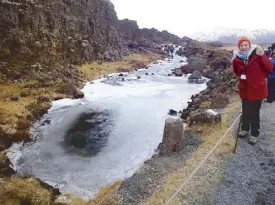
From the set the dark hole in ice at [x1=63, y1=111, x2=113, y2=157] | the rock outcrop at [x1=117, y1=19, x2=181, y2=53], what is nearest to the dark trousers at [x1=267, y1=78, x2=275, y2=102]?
the dark hole in ice at [x1=63, y1=111, x2=113, y2=157]

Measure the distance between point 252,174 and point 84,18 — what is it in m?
50.2

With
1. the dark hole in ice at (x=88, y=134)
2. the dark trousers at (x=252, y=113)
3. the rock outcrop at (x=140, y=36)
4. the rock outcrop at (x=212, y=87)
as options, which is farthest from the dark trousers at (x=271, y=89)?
the rock outcrop at (x=140, y=36)

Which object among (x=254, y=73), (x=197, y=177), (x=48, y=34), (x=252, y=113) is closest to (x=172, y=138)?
(x=197, y=177)

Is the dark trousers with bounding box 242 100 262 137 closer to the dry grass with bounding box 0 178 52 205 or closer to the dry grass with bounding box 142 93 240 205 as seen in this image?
the dry grass with bounding box 142 93 240 205

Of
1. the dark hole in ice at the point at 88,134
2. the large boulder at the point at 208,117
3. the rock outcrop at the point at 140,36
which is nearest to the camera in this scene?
the large boulder at the point at 208,117

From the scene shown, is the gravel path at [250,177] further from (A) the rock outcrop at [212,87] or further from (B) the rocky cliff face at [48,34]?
(B) the rocky cliff face at [48,34]

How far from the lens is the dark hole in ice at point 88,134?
54.1 feet

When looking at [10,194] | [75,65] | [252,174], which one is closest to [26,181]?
[10,194]

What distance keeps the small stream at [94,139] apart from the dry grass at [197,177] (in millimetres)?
3101

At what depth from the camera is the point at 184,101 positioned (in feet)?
92.8

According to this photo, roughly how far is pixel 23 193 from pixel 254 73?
8841 mm

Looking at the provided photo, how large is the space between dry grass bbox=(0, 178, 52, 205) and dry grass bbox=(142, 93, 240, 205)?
407cm

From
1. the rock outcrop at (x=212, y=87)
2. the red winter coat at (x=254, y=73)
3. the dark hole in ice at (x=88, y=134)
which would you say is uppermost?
the red winter coat at (x=254, y=73)

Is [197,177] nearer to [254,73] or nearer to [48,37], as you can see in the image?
[254,73]
